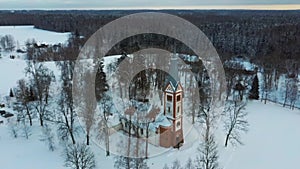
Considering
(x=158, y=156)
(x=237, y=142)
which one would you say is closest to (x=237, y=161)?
(x=237, y=142)

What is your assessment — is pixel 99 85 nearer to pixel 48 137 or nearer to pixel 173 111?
pixel 48 137

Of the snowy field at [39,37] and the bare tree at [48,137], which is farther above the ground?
the snowy field at [39,37]

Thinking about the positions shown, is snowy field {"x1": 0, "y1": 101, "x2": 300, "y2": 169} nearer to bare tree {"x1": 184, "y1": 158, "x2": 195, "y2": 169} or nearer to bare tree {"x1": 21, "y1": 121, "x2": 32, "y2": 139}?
bare tree {"x1": 21, "y1": 121, "x2": 32, "y2": 139}

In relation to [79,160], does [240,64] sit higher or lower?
higher

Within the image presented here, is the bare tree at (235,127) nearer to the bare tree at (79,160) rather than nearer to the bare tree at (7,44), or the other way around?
the bare tree at (79,160)

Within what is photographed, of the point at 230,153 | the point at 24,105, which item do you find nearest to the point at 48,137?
the point at 24,105

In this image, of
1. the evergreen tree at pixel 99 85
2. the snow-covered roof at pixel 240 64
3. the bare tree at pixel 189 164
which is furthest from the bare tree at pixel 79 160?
the snow-covered roof at pixel 240 64

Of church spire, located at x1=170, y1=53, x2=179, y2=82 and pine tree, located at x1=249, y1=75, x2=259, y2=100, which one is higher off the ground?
church spire, located at x1=170, y1=53, x2=179, y2=82

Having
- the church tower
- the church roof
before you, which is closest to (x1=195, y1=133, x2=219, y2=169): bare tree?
the church tower
